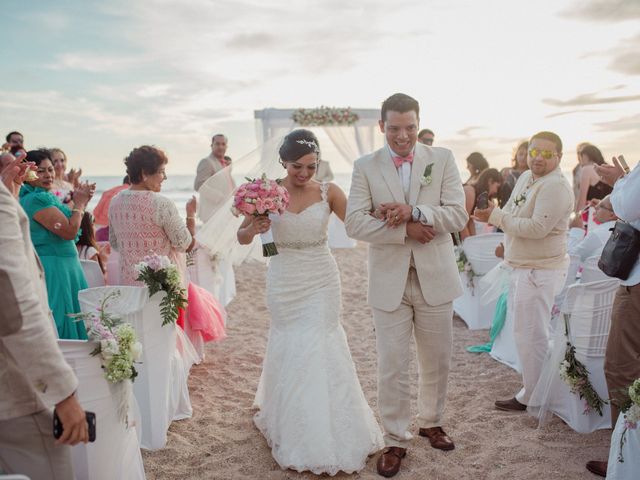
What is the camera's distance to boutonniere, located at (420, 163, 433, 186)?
3.51 metres

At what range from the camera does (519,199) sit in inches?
172

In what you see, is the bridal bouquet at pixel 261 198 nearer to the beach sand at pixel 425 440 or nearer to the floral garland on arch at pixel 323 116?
the beach sand at pixel 425 440

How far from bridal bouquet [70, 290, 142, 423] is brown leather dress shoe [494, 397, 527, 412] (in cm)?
301

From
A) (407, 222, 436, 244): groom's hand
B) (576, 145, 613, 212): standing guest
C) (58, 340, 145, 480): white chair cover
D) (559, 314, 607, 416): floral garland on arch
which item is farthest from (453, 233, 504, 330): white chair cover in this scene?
(58, 340, 145, 480): white chair cover

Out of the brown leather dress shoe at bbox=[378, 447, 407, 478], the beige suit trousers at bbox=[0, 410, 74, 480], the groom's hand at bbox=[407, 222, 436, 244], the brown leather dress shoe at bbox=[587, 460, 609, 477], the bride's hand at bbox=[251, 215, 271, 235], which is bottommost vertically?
the brown leather dress shoe at bbox=[587, 460, 609, 477]

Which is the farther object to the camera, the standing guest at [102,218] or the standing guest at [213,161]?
the standing guest at [213,161]

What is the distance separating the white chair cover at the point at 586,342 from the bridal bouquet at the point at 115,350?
2944 mm

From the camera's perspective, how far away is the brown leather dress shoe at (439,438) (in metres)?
3.79

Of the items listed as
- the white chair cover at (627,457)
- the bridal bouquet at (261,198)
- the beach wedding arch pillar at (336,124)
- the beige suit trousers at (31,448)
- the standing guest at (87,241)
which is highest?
the beach wedding arch pillar at (336,124)

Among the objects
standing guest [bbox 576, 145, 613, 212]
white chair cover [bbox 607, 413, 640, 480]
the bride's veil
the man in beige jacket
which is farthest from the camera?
standing guest [bbox 576, 145, 613, 212]

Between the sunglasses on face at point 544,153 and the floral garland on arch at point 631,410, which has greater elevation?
the sunglasses on face at point 544,153

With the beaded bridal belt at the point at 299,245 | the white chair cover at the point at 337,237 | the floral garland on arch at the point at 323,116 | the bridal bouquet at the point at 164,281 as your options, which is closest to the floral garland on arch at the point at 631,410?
the beaded bridal belt at the point at 299,245

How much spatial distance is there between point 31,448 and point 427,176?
2588mm

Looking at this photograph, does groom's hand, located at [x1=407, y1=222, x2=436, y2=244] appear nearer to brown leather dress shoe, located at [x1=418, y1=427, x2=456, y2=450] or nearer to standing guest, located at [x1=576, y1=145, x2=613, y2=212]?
brown leather dress shoe, located at [x1=418, y1=427, x2=456, y2=450]
